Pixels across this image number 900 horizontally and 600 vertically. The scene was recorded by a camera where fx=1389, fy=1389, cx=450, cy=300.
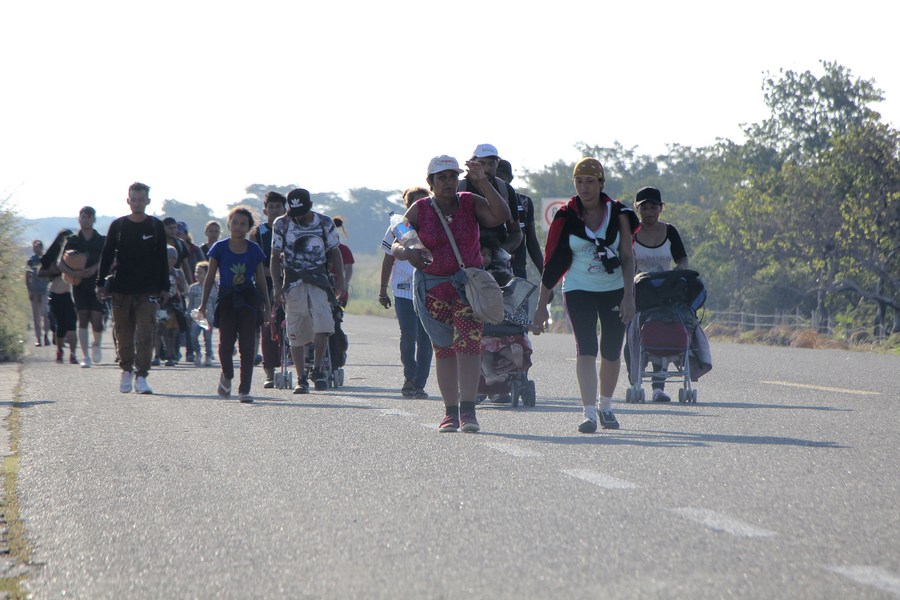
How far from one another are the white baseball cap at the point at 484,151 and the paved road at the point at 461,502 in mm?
1997

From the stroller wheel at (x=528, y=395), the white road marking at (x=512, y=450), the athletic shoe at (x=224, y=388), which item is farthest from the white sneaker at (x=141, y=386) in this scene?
the white road marking at (x=512, y=450)

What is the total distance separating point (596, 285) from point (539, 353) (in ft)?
39.8

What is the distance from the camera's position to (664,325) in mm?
12164

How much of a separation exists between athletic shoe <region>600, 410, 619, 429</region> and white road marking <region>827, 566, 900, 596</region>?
15.5 ft

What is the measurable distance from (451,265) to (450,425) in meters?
1.09

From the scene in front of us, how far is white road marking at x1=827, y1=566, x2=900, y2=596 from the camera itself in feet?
15.0

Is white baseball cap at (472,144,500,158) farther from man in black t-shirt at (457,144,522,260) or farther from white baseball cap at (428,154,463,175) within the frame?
white baseball cap at (428,154,463,175)

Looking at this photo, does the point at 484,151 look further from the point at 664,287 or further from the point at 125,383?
the point at 125,383

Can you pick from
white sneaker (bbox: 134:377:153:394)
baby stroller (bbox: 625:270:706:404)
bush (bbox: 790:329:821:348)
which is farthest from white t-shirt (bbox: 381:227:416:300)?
bush (bbox: 790:329:821:348)

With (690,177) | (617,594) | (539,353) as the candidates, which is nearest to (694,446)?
(617,594)

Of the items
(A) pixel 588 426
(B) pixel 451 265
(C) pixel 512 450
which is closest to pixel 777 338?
(A) pixel 588 426

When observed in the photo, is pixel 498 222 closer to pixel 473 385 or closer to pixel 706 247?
pixel 473 385

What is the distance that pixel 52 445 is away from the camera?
9125mm

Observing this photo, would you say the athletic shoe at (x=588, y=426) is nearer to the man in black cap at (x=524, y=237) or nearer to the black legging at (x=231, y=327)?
the man in black cap at (x=524, y=237)
